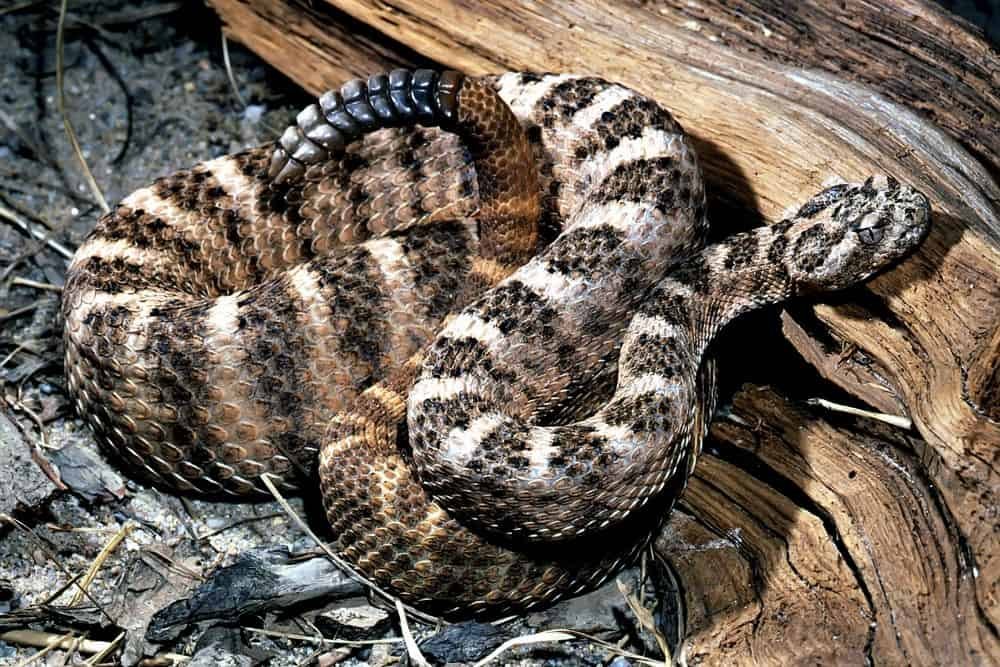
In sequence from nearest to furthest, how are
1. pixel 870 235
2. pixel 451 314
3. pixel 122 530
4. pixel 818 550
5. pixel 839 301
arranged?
pixel 818 550
pixel 870 235
pixel 839 301
pixel 122 530
pixel 451 314

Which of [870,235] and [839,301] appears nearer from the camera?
[870,235]

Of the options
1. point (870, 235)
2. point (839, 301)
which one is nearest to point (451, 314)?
point (839, 301)

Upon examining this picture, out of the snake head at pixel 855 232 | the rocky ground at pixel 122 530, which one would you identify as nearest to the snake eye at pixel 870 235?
the snake head at pixel 855 232

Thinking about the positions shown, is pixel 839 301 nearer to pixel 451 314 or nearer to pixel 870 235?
pixel 870 235

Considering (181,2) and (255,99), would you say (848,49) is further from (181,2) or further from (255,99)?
(181,2)

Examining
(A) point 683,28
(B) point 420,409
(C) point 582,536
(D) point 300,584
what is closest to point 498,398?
(B) point 420,409

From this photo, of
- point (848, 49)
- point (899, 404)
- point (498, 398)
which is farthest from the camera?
point (848, 49)

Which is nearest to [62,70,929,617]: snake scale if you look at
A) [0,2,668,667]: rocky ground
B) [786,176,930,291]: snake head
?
[786,176,930,291]: snake head
